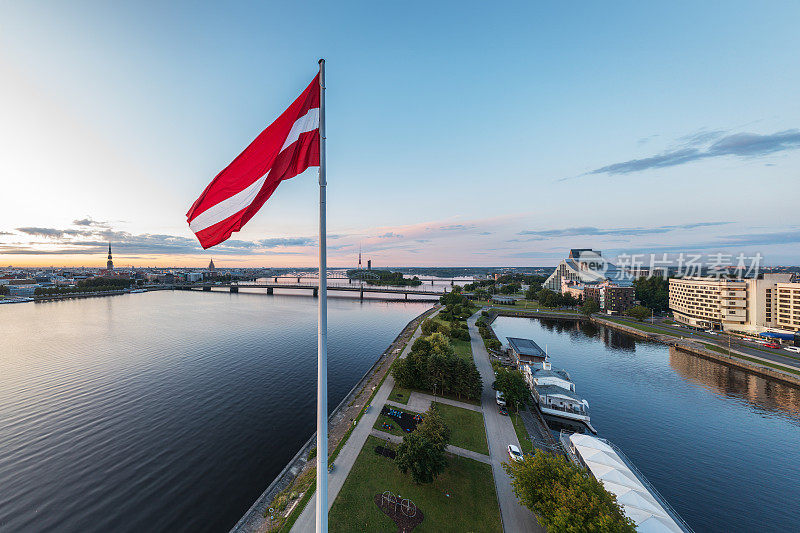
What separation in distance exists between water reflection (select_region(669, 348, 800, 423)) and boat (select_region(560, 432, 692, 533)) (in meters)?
21.5

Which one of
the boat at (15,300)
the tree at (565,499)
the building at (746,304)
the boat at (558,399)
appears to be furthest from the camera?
the boat at (15,300)

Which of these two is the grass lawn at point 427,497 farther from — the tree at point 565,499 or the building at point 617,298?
the building at point 617,298

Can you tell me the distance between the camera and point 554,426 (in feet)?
71.2

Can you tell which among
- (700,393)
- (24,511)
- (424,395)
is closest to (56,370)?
(24,511)

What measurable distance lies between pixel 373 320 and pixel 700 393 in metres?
48.8

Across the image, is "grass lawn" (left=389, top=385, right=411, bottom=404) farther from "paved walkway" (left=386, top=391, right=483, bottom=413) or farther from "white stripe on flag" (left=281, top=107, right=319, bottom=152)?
"white stripe on flag" (left=281, top=107, right=319, bottom=152)

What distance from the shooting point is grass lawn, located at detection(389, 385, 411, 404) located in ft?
71.5

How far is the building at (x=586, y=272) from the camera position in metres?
93.2

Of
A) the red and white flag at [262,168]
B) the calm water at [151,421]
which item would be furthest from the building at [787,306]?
the red and white flag at [262,168]

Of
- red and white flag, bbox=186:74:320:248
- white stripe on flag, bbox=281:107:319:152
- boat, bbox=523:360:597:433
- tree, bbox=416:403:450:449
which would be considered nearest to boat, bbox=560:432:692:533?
boat, bbox=523:360:597:433

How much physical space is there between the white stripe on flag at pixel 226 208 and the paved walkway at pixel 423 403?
19024 mm

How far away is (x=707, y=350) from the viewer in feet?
128

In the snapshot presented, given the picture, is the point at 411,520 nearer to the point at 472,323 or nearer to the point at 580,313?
the point at 472,323

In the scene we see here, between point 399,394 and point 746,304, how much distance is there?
68542 mm
